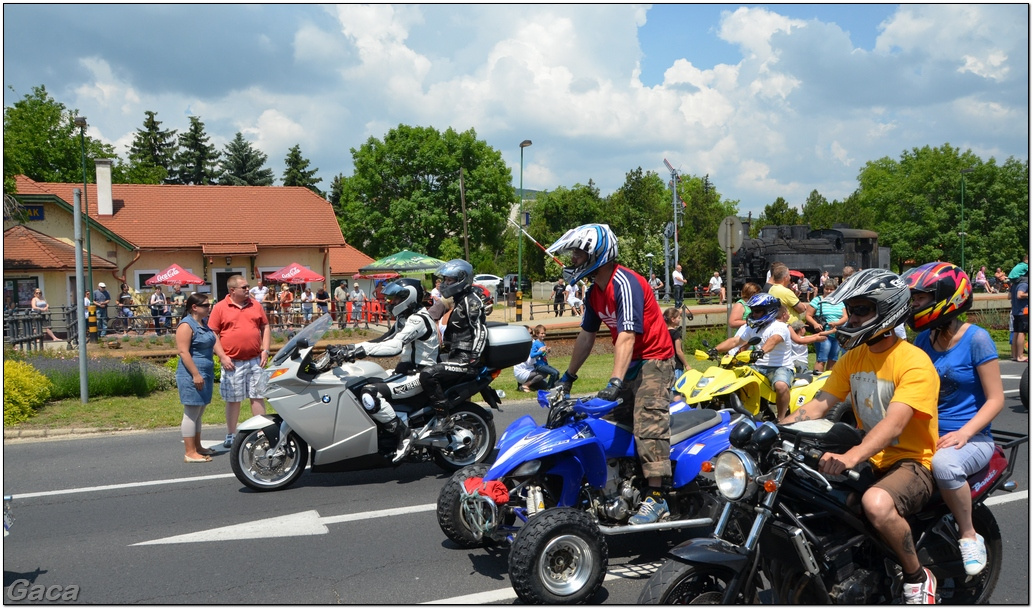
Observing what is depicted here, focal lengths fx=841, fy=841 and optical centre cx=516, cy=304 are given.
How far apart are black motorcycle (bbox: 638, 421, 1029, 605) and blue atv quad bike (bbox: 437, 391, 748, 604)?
93 centimetres

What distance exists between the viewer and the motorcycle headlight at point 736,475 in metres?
3.48

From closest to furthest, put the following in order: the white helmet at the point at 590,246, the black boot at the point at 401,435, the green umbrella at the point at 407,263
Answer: the white helmet at the point at 590,246 < the black boot at the point at 401,435 < the green umbrella at the point at 407,263

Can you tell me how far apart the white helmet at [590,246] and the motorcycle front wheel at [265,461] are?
11.4 ft

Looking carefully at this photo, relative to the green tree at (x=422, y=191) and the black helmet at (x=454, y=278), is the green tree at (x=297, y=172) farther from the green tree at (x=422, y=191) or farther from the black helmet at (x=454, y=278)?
the black helmet at (x=454, y=278)

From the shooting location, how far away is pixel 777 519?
12.2 ft

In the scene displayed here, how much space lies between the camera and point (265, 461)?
24.4 feet

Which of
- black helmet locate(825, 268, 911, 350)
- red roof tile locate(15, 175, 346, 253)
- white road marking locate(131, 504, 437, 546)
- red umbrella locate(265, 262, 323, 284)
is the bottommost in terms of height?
white road marking locate(131, 504, 437, 546)

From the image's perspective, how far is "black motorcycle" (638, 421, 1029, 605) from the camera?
11.5 feet

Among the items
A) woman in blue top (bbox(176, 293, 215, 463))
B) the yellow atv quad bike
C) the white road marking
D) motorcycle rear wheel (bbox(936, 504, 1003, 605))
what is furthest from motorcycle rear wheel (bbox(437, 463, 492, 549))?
woman in blue top (bbox(176, 293, 215, 463))

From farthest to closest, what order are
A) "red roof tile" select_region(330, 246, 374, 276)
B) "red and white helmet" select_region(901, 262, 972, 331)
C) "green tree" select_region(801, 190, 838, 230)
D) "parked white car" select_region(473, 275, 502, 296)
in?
1. "green tree" select_region(801, 190, 838, 230)
2. "red roof tile" select_region(330, 246, 374, 276)
3. "parked white car" select_region(473, 275, 502, 296)
4. "red and white helmet" select_region(901, 262, 972, 331)

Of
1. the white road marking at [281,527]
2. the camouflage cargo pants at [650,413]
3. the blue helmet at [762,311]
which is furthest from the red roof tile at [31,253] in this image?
the camouflage cargo pants at [650,413]

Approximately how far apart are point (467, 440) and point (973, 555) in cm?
470

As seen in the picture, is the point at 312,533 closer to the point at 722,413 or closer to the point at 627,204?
the point at 722,413
